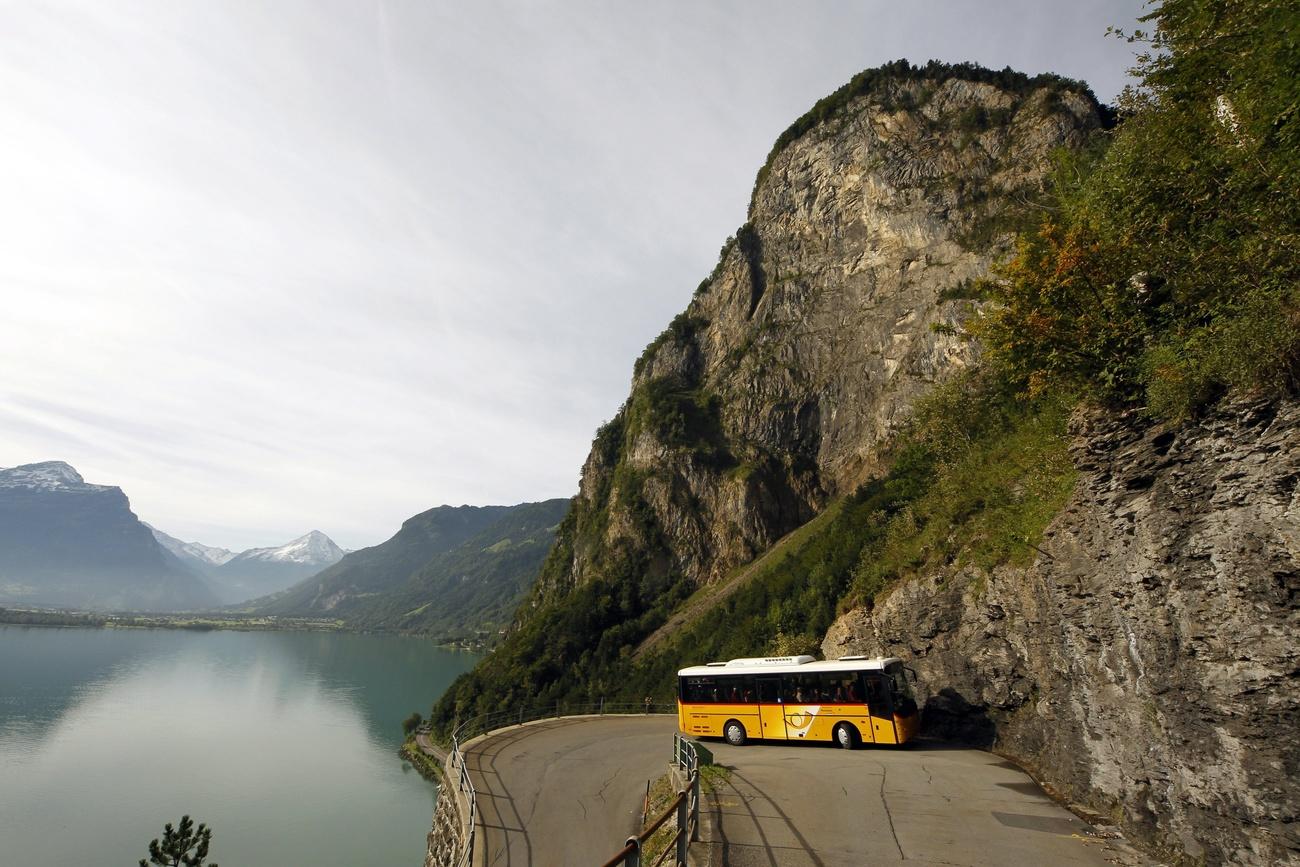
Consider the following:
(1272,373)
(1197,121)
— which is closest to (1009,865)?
(1272,373)

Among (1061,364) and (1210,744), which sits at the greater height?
(1061,364)

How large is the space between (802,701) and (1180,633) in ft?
39.9

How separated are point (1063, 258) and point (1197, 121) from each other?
3.48 m

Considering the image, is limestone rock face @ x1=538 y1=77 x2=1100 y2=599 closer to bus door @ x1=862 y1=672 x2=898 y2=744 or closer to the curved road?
bus door @ x1=862 y1=672 x2=898 y2=744

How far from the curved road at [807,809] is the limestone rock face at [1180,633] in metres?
1.37

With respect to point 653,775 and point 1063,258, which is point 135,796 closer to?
point 653,775

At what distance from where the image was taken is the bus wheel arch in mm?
18562

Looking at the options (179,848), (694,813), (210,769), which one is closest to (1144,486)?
(694,813)

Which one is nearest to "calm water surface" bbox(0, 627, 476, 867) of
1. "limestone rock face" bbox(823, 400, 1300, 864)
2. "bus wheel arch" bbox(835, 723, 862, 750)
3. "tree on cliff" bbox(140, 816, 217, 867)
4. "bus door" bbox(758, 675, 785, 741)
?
"tree on cliff" bbox(140, 816, 217, 867)

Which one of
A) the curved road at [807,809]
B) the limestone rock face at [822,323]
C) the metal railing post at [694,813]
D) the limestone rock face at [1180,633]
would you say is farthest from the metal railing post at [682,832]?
the limestone rock face at [822,323]

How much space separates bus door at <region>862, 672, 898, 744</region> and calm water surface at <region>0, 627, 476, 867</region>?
3837 cm

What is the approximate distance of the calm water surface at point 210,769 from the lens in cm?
4375

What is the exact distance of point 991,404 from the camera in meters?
32.0

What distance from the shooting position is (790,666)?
2023cm
